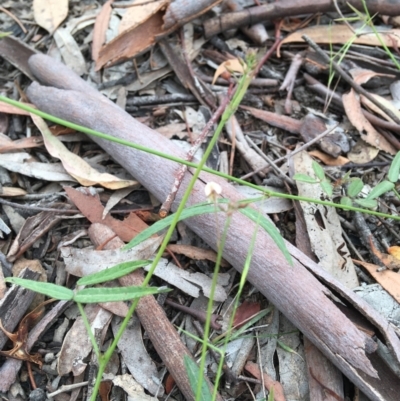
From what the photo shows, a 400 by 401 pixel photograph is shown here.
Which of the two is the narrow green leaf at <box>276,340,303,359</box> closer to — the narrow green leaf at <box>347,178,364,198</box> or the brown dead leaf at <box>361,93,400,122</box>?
the narrow green leaf at <box>347,178,364,198</box>

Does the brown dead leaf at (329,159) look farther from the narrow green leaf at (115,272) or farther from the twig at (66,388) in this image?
the twig at (66,388)

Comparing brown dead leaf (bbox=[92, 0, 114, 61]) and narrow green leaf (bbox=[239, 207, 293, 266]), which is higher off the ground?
brown dead leaf (bbox=[92, 0, 114, 61])

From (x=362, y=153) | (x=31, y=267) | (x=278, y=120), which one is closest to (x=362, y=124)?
(x=362, y=153)

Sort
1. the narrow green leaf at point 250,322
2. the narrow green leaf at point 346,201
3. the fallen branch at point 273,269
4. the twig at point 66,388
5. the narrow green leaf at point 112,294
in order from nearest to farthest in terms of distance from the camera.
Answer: the narrow green leaf at point 112,294 < the fallen branch at point 273,269 < the twig at point 66,388 < the narrow green leaf at point 250,322 < the narrow green leaf at point 346,201

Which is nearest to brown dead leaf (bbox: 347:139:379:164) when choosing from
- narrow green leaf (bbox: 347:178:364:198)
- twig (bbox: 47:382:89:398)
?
narrow green leaf (bbox: 347:178:364:198)

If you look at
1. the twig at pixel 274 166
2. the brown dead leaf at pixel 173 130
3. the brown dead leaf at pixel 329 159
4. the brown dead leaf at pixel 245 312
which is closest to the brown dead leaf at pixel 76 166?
the brown dead leaf at pixel 173 130

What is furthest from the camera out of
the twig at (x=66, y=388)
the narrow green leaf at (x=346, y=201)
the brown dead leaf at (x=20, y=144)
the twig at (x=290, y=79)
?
the twig at (x=290, y=79)
